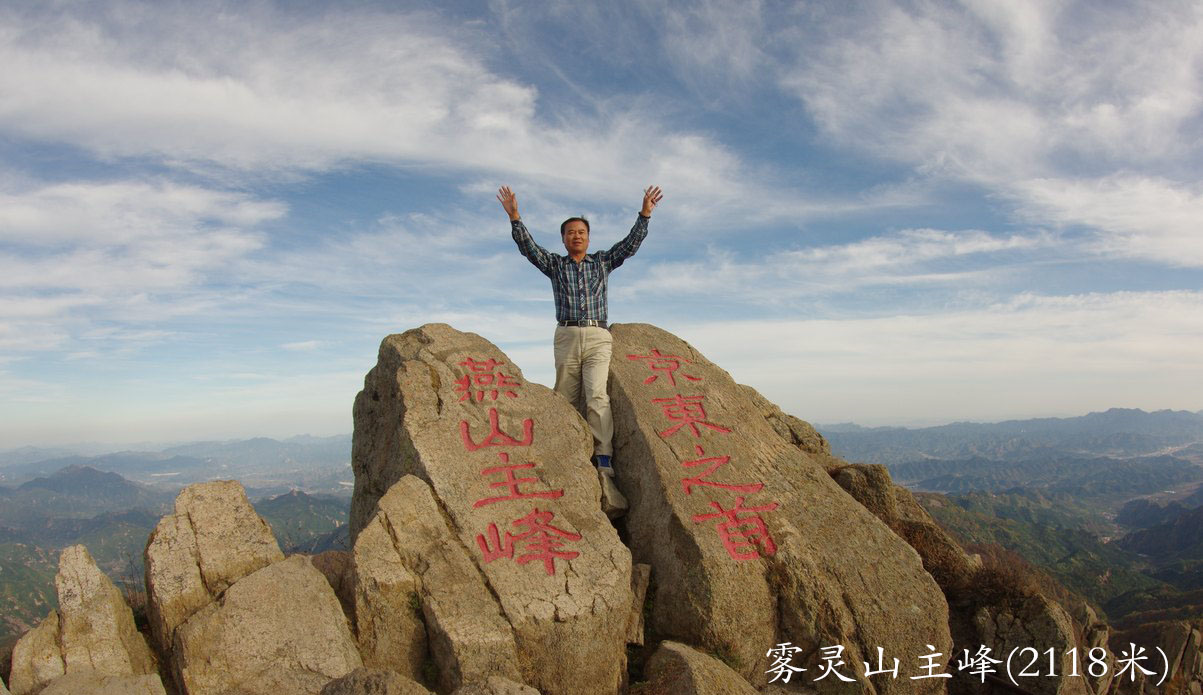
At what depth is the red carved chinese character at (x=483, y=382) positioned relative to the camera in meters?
9.87

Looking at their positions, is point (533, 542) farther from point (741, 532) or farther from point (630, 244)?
point (630, 244)

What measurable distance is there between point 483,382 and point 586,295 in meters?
2.16

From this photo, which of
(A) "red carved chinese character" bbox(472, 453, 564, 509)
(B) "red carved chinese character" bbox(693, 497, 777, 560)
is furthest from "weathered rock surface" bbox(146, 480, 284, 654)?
(B) "red carved chinese character" bbox(693, 497, 777, 560)

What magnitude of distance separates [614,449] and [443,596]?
3.91 meters

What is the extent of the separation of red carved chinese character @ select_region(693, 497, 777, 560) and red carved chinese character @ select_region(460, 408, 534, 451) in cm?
270

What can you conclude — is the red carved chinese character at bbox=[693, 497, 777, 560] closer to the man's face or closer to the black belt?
the black belt

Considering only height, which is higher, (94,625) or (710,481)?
(710,481)

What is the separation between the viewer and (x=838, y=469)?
11477mm

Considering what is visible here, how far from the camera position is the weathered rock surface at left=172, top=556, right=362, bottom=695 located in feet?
21.1

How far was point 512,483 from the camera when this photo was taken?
875 cm

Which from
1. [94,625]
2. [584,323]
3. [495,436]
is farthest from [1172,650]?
[94,625]

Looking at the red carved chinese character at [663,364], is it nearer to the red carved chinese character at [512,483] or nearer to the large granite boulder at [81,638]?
the red carved chinese character at [512,483]

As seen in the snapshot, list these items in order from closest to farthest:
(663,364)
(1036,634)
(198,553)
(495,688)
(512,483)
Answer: (495,688) < (198,553) < (512,483) < (1036,634) < (663,364)

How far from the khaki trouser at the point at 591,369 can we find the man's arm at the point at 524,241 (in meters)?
1.09
